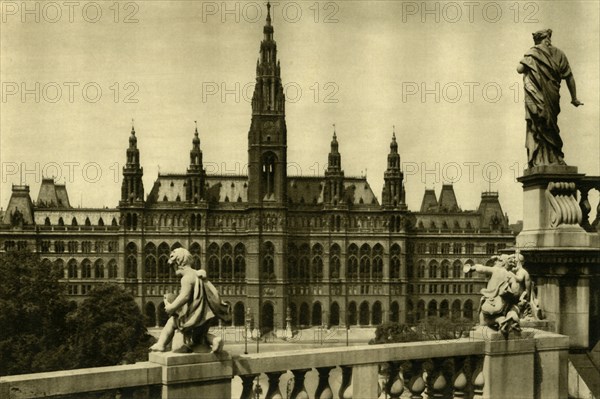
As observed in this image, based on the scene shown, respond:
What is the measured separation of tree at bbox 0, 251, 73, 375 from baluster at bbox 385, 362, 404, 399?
30.7 meters

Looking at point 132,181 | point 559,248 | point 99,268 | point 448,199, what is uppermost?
point 132,181

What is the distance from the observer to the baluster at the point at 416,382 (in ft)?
27.5

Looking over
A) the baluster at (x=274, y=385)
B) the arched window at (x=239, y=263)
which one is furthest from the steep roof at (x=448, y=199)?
the baluster at (x=274, y=385)

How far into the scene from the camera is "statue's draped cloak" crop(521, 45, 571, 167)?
1112 cm

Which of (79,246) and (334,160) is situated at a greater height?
(334,160)

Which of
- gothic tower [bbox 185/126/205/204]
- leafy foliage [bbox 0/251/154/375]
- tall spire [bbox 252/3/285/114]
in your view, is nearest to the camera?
leafy foliage [bbox 0/251/154/375]

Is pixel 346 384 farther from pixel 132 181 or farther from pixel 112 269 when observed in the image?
pixel 112 269

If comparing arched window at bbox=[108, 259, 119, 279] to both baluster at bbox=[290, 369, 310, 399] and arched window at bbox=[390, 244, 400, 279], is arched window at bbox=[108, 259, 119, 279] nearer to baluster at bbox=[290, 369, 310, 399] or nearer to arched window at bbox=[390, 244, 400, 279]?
arched window at bbox=[390, 244, 400, 279]

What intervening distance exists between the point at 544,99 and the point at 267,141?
249ft

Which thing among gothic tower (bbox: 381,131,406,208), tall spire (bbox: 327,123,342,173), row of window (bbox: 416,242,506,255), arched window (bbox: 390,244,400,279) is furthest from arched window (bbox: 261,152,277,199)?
row of window (bbox: 416,242,506,255)

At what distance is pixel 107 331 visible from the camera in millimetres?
43656

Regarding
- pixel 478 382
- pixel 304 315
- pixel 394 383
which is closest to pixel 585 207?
pixel 478 382

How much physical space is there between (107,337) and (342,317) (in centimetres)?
4781

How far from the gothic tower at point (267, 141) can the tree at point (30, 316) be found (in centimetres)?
4093
